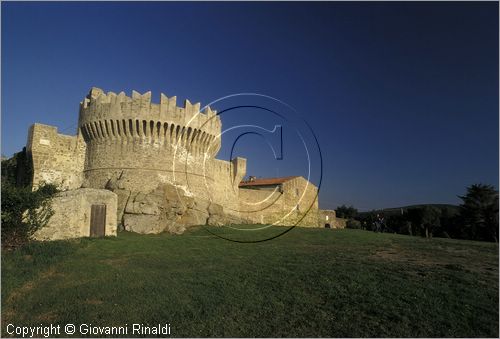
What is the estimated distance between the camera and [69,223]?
55.2 feet

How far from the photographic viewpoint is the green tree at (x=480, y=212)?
113ft

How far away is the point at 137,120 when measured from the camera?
24844 millimetres

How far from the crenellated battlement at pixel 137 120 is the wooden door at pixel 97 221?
778 centimetres

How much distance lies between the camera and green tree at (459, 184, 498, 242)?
3431 centimetres

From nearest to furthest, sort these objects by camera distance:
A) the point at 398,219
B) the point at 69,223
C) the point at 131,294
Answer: the point at 131,294, the point at 69,223, the point at 398,219

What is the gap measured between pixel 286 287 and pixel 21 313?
6.06 metres

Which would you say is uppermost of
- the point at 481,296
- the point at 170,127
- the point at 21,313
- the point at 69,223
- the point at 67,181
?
the point at 170,127

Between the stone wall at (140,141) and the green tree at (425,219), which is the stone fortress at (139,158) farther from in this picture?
the green tree at (425,219)

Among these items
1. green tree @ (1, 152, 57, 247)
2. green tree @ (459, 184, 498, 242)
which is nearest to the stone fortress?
green tree @ (1, 152, 57, 247)

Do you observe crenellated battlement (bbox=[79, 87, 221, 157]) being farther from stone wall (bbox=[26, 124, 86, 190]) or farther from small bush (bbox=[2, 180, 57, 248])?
small bush (bbox=[2, 180, 57, 248])

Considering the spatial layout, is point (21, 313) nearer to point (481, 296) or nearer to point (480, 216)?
point (481, 296)

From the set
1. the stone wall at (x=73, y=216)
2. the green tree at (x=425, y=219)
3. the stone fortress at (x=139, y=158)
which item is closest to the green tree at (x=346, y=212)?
the green tree at (x=425, y=219)

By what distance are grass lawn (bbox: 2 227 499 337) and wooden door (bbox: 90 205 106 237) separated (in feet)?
16.3

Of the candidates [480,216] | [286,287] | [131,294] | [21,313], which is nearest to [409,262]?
[286,287]
